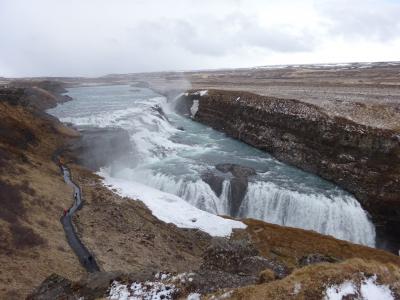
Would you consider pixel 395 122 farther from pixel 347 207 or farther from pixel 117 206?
pixel 117 206

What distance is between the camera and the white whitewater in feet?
128

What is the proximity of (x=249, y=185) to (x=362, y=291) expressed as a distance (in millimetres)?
29372

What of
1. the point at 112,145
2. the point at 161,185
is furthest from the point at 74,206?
the point at 112,145

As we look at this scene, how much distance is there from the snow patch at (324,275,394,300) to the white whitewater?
26.1 metres

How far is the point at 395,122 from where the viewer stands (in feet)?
161

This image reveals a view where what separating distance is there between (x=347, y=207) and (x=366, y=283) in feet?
93.1

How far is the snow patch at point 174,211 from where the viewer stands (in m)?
33.1

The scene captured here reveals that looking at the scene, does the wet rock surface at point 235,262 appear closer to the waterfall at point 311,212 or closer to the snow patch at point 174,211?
the snow patch at point 174,211

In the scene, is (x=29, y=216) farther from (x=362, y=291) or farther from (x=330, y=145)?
(x=330, y=145)

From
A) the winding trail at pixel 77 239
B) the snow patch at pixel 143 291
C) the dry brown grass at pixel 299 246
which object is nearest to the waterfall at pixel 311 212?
the dry brown grass at pixel 299 246

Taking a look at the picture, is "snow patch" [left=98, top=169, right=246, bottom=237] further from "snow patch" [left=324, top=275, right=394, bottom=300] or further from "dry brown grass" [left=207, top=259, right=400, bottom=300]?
"snow patch" [left=324, top=275, right=394, bottom=300]

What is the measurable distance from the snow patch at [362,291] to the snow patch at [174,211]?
768 inches

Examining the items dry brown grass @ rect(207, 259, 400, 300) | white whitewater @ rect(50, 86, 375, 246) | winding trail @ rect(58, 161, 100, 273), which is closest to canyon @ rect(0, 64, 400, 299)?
dry brown grass @ rect(207, 259, 400, 300)

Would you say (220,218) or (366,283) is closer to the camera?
(366,283)
